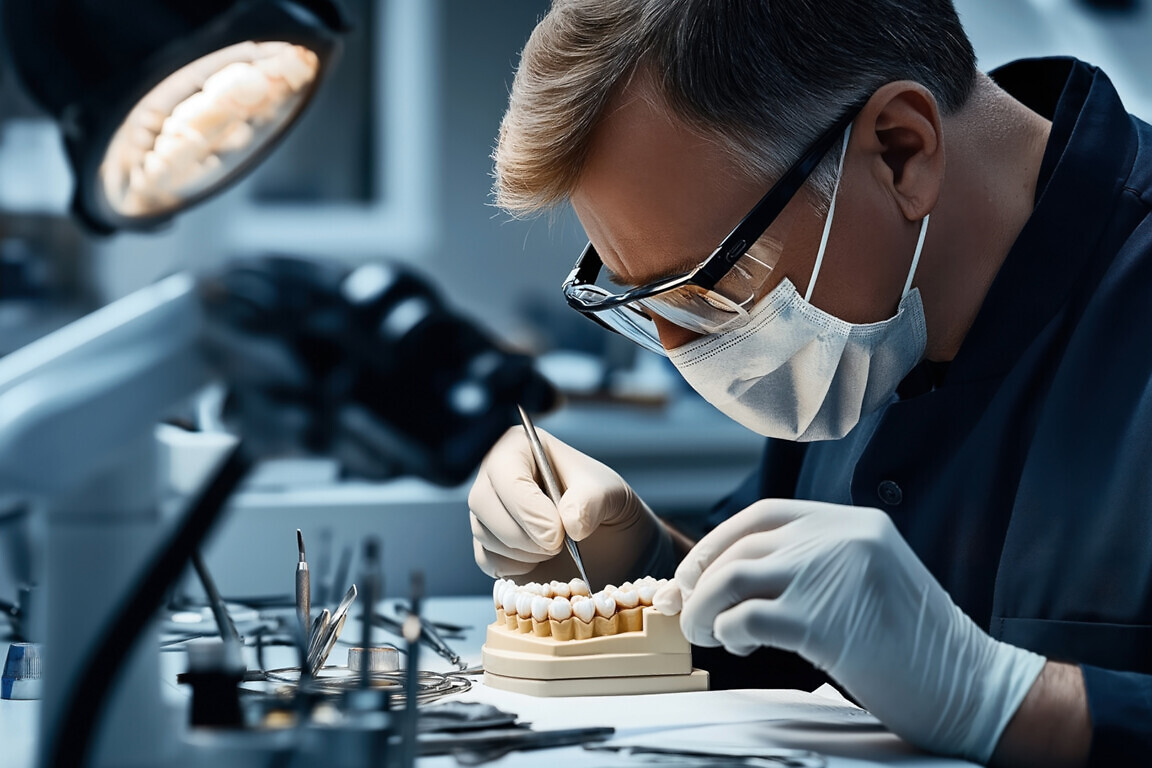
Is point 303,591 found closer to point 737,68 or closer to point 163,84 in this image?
point 163,84

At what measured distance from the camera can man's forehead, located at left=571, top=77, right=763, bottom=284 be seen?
1137 mm

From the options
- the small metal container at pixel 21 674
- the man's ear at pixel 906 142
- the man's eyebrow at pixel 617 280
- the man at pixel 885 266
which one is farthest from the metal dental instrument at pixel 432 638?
the man's ear at pixel 906 142

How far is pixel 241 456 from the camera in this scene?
2.12 feet

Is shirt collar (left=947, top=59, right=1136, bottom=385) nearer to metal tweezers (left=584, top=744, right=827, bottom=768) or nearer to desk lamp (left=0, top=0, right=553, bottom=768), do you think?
metal tweezers (left=584, top=744, right=827, bottom=768)

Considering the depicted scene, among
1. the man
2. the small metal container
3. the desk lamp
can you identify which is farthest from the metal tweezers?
the small metal container

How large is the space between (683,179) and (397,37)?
198cm

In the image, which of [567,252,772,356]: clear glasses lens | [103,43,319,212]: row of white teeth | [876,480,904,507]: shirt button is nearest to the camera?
[103,43,319,212]: row of white teeth

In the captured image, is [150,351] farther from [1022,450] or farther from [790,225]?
[1022,450]

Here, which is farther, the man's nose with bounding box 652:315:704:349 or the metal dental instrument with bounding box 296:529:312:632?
the man's nose with bounding box 652:315:704:349

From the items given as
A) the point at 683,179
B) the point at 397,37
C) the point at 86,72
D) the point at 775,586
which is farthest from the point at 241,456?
the point at 397,37

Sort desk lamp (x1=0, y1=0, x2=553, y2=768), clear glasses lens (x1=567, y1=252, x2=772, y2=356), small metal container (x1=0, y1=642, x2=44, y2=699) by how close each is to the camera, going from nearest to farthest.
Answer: desk lamp (x1=0, y1=0, x2=553, y2=768)
small metal container (x1=0, y1=642, x2=44, y2=699)
clear glasses lens (x1=567, y1=252, x2=772, y2=356)

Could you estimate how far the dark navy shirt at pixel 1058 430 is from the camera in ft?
3.53

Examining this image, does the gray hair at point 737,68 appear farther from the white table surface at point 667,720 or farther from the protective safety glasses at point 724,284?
the white table surface at point 667,720

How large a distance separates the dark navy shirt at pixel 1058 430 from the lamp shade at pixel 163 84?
2.63ft
